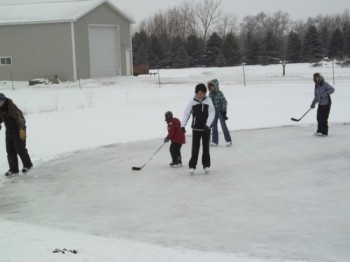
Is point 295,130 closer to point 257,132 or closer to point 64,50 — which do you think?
point 257,132

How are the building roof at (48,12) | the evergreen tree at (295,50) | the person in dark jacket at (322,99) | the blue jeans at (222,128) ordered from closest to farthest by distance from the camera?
the blue jeans at (222,128)
the person in dark jacket at (322,99)
the building roof at (48,12)
the evergreen tree at (295,50)

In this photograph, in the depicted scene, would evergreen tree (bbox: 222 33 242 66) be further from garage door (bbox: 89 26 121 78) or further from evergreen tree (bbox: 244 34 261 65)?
garage door (bbox: 89 26 121 78)

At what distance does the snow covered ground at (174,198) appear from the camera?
580 centimetres

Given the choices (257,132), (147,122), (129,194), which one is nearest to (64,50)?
(147,122)

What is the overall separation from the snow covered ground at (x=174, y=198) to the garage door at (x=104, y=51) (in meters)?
26.0

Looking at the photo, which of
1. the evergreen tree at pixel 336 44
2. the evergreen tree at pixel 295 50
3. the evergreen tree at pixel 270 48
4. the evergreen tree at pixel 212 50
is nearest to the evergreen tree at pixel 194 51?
the evergreen tree at pixel 212 50

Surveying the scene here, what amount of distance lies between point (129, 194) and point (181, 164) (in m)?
2.38

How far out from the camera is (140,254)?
18.2ft

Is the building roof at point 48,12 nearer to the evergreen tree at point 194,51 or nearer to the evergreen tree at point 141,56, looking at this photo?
the evergreen tree at point 141,56

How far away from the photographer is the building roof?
39.9m

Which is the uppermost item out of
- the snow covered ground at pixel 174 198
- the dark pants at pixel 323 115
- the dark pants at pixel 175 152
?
the dark pants at pixel 323 115

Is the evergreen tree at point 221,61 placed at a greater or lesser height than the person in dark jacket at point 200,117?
greater

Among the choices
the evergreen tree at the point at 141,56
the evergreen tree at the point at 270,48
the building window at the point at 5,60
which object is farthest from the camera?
the evergreen tree at the point at 270,48

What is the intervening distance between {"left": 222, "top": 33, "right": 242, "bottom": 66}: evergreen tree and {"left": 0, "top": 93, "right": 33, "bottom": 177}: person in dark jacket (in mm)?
58789
